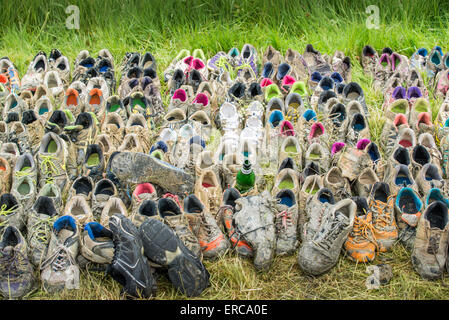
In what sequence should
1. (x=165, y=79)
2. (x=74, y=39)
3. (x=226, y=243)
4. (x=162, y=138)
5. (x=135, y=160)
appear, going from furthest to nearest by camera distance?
(x=74, y=39) → (x=165, y=79) → (x=162, y=138) → (x=135, y=160) → (x=226, y=243)

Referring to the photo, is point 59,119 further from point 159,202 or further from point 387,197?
point 387,197

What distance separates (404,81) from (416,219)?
2429 millimetres

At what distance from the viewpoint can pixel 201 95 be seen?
521 cm

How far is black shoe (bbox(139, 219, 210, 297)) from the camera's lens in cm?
329

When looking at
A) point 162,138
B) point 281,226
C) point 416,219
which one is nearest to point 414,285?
point 416,219

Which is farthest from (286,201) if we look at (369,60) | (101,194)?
(369,60)

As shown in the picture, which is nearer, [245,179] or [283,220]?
[283,220]

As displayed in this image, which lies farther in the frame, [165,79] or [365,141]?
[165,79]

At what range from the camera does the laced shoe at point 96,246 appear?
342 centimetres

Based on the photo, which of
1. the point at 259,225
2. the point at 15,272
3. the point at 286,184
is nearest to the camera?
the point at 15,272

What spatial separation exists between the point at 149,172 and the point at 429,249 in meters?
1.96

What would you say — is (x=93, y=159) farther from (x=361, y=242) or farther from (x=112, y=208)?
(x=361, y=242)

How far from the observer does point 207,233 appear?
3703 mm

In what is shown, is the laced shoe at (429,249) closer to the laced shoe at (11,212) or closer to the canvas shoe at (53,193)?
the canvas shoe at (53,193)
